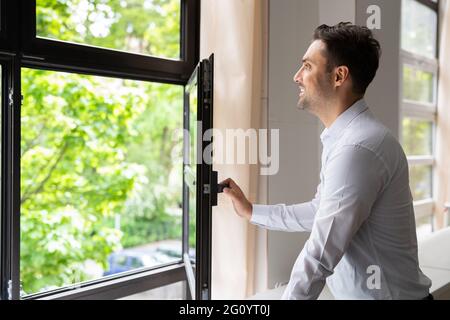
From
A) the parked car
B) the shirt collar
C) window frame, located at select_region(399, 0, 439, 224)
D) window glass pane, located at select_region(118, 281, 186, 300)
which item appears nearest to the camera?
the shirt collar

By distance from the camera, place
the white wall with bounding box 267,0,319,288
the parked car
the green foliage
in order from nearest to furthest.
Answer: the white wall with bounding box 267,0,319,288, the green foliage, the parked car

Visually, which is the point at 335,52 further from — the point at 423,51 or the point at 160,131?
the point at 160,131

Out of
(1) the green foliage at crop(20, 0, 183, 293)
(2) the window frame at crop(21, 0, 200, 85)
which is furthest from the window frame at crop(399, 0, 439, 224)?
(2) the window frame at crop(21, 0, 200, 85)

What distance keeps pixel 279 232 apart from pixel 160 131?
3866mm

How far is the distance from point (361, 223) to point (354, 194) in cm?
9

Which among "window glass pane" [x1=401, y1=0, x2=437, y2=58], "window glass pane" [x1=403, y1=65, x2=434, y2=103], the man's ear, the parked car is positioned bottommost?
the parked car

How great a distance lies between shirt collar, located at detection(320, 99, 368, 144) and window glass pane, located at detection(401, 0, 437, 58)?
2.38m

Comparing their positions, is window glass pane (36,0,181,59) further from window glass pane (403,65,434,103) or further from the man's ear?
the man's ear

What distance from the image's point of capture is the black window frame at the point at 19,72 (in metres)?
1.53

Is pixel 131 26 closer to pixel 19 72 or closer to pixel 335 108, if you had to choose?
pixel 19 72

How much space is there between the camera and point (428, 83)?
3.67m

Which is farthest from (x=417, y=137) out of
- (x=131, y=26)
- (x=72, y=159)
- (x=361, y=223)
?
(x=131, y=26)

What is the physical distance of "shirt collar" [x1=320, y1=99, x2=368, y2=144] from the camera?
124 cm
